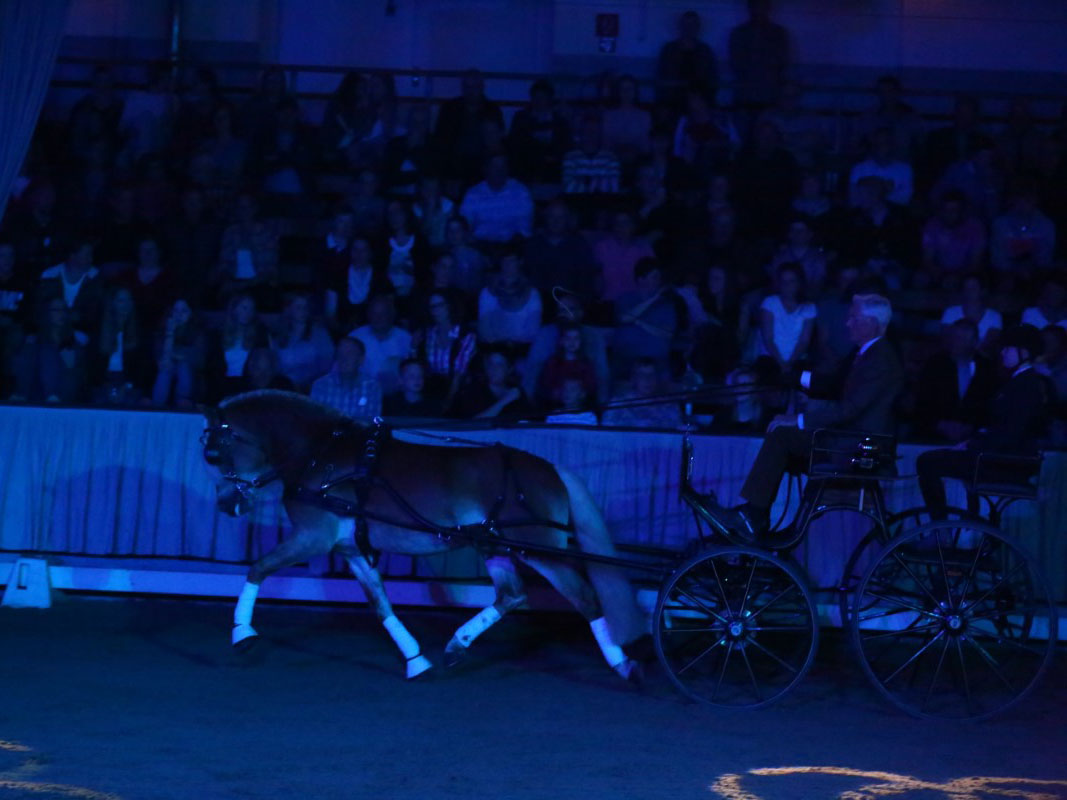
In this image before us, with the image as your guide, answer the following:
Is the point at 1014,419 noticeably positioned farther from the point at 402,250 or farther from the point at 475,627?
the point at 402,250

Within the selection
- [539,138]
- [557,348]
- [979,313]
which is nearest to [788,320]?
[979,313]

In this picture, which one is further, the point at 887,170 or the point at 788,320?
the point at 887,170

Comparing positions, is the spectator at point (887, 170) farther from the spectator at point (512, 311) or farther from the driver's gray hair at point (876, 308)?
the driver's gray hair at point (876, 308)

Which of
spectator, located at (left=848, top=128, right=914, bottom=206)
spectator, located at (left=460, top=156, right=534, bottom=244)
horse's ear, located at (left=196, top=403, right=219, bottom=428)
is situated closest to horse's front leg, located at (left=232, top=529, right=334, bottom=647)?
horse's ear, located at (left=196, top=403, right=219, bottom=428)

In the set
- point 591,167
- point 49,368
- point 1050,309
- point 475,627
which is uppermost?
point 591,167

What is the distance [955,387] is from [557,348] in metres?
3.01

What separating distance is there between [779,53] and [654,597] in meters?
7.61

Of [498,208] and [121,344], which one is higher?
[498,208]

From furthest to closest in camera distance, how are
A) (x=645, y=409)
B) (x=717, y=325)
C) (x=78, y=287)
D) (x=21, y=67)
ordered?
(x=78, y=287) < (x=717, y=325) < (x=645, y=409) < (x=21, y=67)

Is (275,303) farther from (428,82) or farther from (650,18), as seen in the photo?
(650,18)

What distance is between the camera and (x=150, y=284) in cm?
1271

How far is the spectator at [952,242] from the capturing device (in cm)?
1316

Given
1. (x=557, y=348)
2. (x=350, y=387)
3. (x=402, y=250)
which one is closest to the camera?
(x=350, y=387)

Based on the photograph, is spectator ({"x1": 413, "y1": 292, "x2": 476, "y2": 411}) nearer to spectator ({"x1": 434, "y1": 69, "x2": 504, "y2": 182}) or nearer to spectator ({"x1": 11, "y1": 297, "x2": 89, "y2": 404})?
spectator ({"x1": 434, "y1": 69, "x2": 504, "y2": 182})
